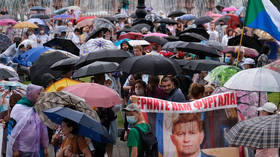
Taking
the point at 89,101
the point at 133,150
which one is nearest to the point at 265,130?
the point at 133,150

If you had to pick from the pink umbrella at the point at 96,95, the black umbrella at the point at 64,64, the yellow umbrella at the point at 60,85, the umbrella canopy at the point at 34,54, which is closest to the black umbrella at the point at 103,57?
the black umbrella at the point at 64,64

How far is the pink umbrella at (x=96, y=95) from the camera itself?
9062 millimetres

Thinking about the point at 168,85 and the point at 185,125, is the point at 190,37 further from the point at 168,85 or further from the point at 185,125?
the point at 185,125

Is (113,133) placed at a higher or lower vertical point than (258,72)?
lower

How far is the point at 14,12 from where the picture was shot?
1613 inches

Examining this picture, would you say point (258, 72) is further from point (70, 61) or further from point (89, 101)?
point (70, 61)

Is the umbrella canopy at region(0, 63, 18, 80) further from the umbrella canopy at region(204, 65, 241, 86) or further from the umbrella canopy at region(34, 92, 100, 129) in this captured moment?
the umbrella canopy at region(204, 65, 241, 86)

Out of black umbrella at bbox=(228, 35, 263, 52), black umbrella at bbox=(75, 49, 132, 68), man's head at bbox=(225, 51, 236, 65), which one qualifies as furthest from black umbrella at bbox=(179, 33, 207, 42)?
black umbrella at bbox=(75, 49, 132, 68)

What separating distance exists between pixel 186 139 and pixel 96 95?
57.2 inches

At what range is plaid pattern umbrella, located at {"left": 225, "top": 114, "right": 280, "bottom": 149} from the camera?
673 centimetres

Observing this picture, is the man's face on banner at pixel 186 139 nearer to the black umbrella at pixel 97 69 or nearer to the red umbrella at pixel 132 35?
the black umbrella at pixel 97 69

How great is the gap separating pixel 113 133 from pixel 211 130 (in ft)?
5.80

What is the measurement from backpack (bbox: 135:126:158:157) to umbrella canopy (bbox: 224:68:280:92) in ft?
7.08

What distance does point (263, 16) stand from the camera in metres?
11.7
